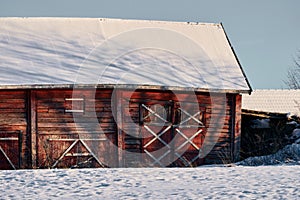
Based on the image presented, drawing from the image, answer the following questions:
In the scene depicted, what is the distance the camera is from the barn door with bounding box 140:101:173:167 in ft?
52.6

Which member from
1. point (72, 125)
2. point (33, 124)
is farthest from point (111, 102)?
point (33, 124)

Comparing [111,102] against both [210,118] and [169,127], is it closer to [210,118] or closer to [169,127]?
[169,127]

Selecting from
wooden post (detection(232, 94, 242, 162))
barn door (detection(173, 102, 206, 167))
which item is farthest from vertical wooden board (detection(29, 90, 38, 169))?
wooden post (detection(232, 94, 242, 162))

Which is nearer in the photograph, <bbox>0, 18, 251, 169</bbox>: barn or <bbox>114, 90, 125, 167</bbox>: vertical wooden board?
<bbox>0, 18, 251, 169</bbox>: barn

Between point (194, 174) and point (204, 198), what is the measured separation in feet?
5.46

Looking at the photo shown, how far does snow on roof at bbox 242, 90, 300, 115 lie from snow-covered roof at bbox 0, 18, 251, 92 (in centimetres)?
600

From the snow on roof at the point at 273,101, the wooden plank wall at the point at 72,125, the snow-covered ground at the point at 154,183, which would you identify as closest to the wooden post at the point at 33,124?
the wooden plank wall at the point at 72,125

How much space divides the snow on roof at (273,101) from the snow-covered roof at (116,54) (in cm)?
600

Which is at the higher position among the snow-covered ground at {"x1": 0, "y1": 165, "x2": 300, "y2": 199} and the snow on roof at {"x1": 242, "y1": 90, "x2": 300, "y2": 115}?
the snow on roof at {"x1": 242, "y1": 90, "x2": 300, "y2": 115}

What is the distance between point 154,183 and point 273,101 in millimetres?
21479

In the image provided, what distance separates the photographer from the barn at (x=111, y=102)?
50.1 feet

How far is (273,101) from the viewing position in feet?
88.7

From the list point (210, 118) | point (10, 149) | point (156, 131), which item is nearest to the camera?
point (10, 149)

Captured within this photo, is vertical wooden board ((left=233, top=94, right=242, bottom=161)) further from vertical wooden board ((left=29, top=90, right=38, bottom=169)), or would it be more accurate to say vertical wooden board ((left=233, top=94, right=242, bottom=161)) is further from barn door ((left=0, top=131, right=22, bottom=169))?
barn door ((left=0, top=131, right=22, bottom=169))
